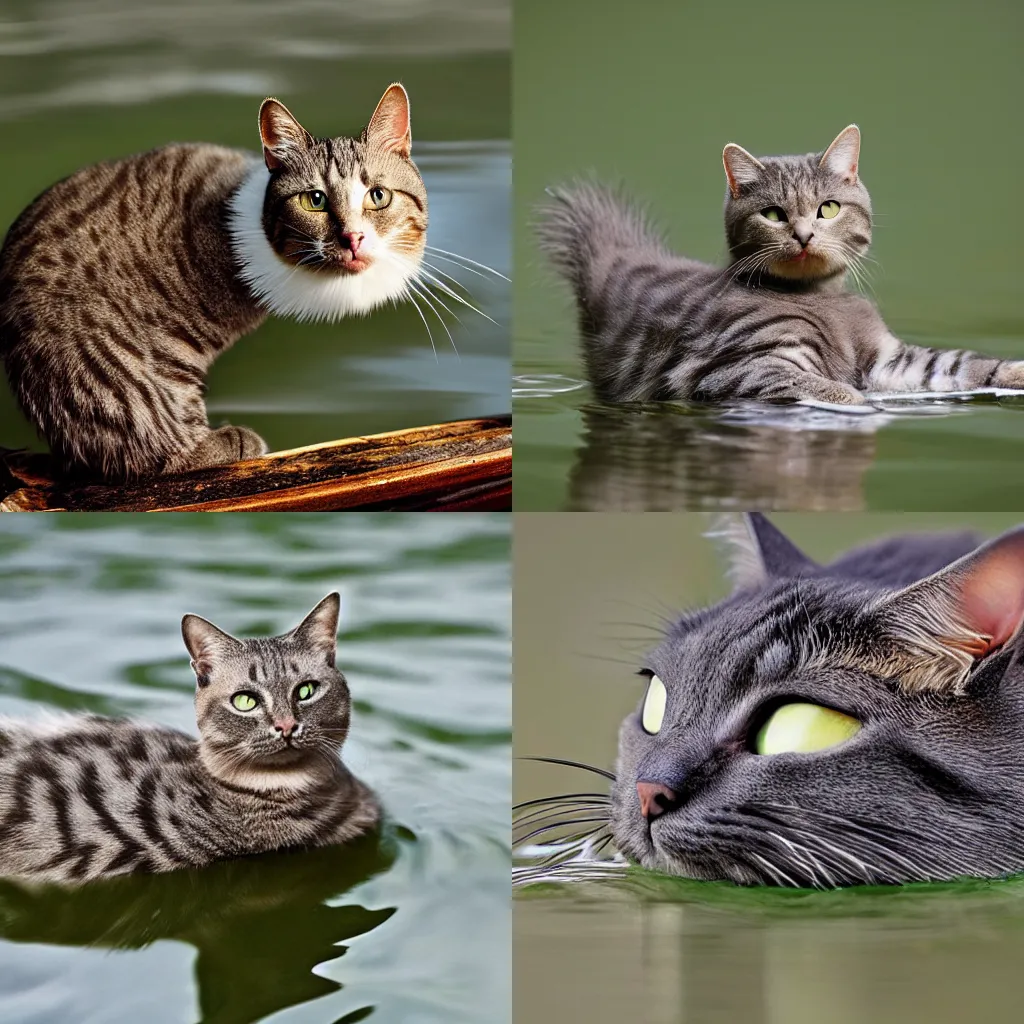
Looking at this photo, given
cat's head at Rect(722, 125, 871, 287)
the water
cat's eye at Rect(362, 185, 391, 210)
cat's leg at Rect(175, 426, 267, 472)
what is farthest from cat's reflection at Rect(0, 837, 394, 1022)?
cat's head at Rect(722, 125, 871, 287)

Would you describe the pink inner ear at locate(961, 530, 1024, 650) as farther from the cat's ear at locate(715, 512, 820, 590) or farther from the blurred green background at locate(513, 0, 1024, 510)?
the blurred green background at locate(513, 0, 1024, 510)

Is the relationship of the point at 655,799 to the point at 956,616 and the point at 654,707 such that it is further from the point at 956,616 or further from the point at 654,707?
the point at 956,616

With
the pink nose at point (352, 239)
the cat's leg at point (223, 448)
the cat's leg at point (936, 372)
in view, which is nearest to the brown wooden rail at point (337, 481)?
the cat's leg at point (223, 448)

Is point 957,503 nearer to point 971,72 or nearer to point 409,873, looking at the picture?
point 971,72

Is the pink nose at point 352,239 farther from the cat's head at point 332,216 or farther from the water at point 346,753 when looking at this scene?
the water at point 346,753

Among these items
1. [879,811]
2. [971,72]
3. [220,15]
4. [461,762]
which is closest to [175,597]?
[461,762]
